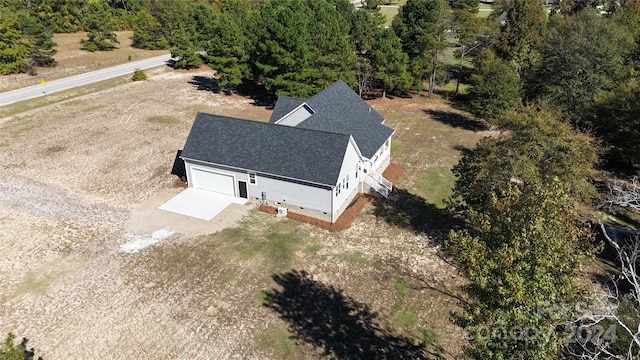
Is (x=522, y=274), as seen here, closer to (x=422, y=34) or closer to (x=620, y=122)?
(x=620, y=122)

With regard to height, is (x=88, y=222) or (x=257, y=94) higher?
(x=88, y=222)

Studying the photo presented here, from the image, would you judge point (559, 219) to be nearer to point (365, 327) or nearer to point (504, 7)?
point (365, 327)

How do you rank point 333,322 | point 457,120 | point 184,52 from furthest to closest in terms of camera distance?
point 184,52, point 457,120, point 333,322

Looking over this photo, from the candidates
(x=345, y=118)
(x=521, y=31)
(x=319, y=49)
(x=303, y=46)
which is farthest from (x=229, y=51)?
(x=521, y=31)

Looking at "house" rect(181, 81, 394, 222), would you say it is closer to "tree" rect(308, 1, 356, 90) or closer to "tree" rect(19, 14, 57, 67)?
"tree" rect(308, 1, 356, 90)

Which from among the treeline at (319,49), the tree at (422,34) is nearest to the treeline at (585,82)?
the tree at (422,34)

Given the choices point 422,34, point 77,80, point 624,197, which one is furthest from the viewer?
point 77,80
